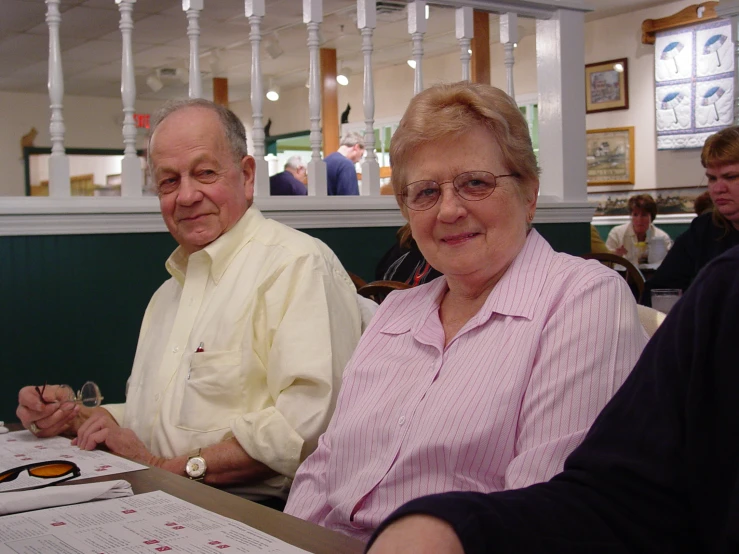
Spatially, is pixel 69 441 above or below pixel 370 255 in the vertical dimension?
below

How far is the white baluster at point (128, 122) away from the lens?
278cm

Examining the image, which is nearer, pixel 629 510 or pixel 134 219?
pixel 629 510

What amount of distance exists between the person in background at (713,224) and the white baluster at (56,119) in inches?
91.4

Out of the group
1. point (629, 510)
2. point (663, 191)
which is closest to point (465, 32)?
point (629, 510)

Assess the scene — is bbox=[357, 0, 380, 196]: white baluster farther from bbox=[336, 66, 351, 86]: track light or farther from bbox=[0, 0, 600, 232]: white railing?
bbox=[336, 66, 351, 86]: track light

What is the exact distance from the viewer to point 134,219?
2723mm

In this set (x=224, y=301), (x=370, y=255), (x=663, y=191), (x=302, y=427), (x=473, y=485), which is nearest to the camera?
(x=473, y=485)

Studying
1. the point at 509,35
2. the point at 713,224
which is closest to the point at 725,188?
the point at 713,224

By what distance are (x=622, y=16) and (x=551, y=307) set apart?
8.67m

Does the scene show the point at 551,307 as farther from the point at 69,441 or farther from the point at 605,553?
the point at 69,441

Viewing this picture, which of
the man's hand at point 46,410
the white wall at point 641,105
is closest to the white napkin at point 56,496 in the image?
the man's hand at point 46,410

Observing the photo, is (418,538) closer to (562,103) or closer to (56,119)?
(56,119)

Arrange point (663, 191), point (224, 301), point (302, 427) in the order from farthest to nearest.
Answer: point (663, 191) < point (224, 301) < point (302, 427)

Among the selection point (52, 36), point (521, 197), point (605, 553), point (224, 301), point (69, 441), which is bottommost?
point (69, 441)
